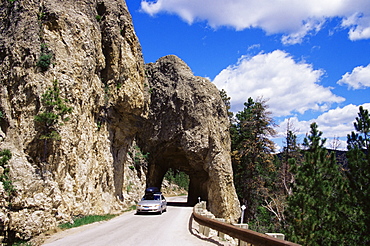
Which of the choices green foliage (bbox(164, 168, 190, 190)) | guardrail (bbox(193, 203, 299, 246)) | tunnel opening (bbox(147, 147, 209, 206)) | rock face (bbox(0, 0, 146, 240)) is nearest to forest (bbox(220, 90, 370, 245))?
guardrail (bbox(193, 203, 299, 246))

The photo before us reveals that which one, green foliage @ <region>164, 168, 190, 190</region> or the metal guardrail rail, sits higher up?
green foliage @ <region>164, 168, 190, 190</region>

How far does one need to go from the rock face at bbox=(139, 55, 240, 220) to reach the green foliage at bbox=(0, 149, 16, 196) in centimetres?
2136

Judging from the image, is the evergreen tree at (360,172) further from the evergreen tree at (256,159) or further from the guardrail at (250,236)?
the evergreen tree at (256,159)

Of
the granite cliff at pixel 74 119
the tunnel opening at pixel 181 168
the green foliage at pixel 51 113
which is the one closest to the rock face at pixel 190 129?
the tunnel opening at pixel 181 168

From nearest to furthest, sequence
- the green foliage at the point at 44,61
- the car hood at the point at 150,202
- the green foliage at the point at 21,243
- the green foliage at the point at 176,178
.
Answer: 1. the green foliage at the point at 21,243
2. the green foliage at the point at 44,61
3. the car hood at the point at 150,202
4. the green foliage at the point at 176,178

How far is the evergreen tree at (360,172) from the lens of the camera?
582 inches

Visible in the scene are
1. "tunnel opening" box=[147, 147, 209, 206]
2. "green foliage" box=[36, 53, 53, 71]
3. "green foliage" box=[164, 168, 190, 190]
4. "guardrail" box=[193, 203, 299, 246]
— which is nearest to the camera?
"guardrail" box=[193, 203, 299, 246]

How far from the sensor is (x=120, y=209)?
78.7 ft

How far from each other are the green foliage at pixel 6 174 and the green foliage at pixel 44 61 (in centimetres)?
524

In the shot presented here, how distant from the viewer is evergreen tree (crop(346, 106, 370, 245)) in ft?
48.5

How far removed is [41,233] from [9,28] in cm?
1143

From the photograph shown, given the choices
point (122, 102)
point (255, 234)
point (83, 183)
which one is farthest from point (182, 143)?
point (255, 234)

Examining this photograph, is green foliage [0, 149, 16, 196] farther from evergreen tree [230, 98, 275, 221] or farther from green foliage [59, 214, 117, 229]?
evergreen tree [230, 98, 275, 221]

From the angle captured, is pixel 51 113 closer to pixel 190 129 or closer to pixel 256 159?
pixel 190 129
